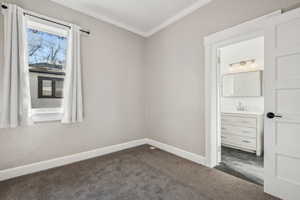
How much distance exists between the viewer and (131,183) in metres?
1.85

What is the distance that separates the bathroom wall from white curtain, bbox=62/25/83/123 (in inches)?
130

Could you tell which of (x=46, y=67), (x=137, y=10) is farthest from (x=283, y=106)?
(x=46, y=67)

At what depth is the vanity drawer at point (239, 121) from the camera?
2.86 metres

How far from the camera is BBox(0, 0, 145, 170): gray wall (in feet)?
6.82

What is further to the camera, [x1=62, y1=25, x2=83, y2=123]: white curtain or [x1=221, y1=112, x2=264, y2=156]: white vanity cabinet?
[x1=221, y1=112, x2=264, y2=156]: white vanity cabinet

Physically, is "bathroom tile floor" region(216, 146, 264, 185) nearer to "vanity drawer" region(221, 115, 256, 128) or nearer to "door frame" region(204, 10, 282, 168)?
"door frame" region(204, 10, 282, 168)

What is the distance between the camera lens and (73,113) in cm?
234

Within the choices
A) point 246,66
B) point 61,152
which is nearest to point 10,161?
point 61,152

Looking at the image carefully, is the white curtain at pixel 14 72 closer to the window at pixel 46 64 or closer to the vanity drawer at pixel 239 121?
the window at pixel 46 64

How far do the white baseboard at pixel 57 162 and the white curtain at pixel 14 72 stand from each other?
0.68 meters

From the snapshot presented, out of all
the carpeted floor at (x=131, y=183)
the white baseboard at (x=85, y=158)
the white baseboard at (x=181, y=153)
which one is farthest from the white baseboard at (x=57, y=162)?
the white baseboard at (x=181, y=153)

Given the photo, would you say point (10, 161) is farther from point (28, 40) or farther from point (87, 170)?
point (28, 40)

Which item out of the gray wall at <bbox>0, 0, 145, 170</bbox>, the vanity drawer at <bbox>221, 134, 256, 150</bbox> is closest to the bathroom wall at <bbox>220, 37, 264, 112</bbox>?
the vanity drawer at <bbox>221, 134, 256, 150</bbox>

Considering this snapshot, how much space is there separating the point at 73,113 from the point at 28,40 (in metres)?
1.31
